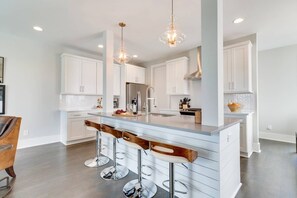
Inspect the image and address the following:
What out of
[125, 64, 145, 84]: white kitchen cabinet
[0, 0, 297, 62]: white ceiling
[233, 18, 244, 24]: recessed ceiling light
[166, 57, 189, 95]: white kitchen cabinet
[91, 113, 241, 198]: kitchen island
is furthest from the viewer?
[125, 64, 145, 84]: white kitchen cabinet

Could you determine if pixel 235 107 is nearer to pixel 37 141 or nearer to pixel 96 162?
pixel 96 162

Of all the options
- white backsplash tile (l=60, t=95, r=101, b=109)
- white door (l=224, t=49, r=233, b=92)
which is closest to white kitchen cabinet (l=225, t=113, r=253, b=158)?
white door (l=224, t=49, r=233, b=92)

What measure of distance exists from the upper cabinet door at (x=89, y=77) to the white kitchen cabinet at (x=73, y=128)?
2.61 feet

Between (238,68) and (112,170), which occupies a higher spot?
(238,68)

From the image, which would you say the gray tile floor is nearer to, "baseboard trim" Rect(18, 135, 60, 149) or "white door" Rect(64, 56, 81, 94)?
"baseboard trim" Rect(18, 135, 60, 149)

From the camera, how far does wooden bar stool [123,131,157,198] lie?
6.05 feet

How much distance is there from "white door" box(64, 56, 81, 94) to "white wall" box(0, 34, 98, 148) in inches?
15.1

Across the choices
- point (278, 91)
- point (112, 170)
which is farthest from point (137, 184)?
point (278, 91)

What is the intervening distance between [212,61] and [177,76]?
3.40 metres

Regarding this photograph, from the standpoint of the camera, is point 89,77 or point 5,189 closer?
point 5,189

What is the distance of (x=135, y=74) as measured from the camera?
6109 mm

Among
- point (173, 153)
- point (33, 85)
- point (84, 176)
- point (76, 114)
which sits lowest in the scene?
point (84, 176)

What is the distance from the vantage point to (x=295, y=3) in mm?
2537

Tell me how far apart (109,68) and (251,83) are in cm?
355
